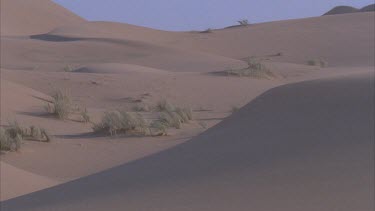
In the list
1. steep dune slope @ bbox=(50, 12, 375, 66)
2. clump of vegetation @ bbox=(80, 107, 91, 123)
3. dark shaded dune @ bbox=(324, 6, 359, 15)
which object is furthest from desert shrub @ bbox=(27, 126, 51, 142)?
dark shaded dune @ bbox=(324, 6, 359, 15)

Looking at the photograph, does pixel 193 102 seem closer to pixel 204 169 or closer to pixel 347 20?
pixel 204 169

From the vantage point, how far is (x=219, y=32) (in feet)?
217

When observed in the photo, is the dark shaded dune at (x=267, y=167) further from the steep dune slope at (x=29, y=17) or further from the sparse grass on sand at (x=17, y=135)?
the steep dune slope at (x=29, y=17)

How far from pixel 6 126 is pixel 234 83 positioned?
13.5 meters

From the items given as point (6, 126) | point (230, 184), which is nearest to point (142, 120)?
point (6, 126)

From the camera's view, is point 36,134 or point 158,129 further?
point 158,129

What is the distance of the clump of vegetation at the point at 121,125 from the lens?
20.6 meters

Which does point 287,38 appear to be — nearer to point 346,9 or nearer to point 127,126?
point 346,9

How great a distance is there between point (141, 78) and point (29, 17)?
185 ft

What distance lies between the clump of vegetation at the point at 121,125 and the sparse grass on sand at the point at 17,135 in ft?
5.39

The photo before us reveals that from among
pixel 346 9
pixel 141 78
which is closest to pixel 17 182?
pixel 141 78

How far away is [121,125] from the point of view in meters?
20.7

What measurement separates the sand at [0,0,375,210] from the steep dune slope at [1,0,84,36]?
315mm

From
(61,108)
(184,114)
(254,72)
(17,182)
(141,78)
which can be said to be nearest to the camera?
(17,182)
